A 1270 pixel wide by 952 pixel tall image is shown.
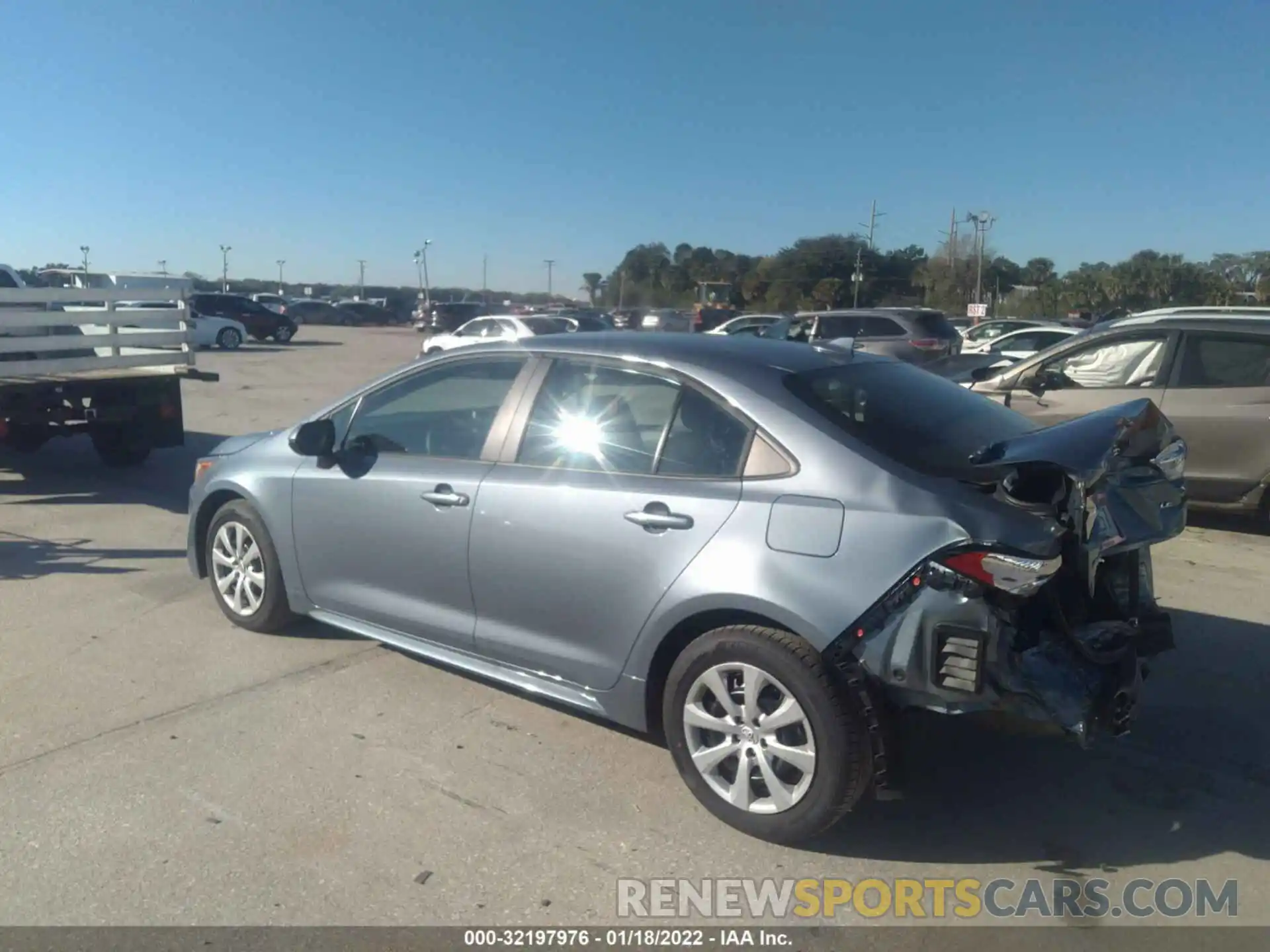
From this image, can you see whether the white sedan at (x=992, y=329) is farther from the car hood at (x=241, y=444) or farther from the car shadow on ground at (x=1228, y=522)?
the car hood at (x=241, y=444)

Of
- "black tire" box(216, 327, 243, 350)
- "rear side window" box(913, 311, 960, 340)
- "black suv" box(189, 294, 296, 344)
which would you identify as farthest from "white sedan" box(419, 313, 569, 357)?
"black suv" box(189, 294, 296, 344)

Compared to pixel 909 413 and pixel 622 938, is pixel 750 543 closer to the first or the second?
pixel 909 413

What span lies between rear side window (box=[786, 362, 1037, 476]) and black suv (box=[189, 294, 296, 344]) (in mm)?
38234

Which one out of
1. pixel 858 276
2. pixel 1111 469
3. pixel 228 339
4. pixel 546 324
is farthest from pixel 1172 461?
pixel 858 276

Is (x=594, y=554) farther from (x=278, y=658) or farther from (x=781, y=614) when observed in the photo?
(x=278, y=658)

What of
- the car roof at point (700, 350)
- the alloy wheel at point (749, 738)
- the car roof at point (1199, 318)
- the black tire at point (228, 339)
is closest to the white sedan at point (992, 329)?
the car roof at point (1199, 318)

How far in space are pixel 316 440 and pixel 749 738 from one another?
2.52 meters

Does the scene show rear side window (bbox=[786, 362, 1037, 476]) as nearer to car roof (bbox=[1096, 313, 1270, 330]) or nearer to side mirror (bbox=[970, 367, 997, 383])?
side mirror (bbox=[970, 367, 997, 383])

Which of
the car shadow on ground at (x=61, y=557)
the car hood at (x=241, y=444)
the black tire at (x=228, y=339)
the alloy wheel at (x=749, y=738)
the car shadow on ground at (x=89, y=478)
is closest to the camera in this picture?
the alloy wheel at (x=749, y=738)

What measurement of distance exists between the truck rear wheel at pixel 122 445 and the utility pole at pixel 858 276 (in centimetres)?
3501

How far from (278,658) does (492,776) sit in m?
1.67

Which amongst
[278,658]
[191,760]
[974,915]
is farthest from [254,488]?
[974,915]

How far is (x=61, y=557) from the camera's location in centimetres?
715

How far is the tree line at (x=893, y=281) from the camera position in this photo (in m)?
42.5
